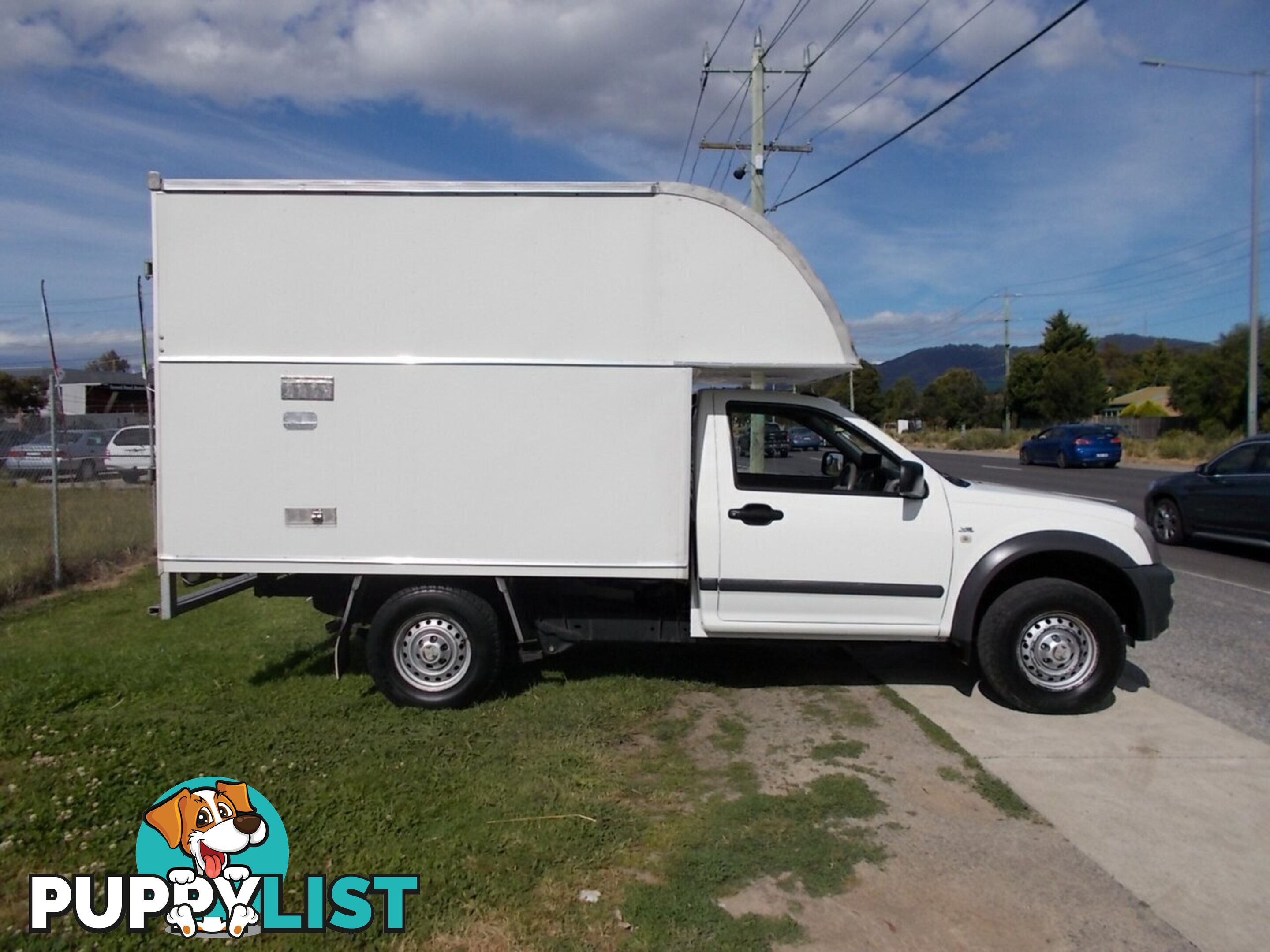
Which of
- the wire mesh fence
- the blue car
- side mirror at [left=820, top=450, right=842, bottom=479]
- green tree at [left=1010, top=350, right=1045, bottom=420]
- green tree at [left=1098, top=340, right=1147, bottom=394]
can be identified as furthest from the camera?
green tree at [left=1098, top=340, right=1147, bottom=394]

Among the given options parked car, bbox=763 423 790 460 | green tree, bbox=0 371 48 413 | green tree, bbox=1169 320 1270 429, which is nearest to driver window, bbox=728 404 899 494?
parked car, bbox=763 423 790 460

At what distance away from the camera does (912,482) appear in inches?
224

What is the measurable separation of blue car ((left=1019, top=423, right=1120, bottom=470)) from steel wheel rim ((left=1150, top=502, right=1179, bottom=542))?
19.2 m

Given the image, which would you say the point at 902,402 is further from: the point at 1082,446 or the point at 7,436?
the point at 7,436

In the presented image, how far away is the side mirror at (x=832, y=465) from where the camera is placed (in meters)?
6.57

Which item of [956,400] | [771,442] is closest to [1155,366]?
[956,400]

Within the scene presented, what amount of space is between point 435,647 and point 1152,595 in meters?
4.31

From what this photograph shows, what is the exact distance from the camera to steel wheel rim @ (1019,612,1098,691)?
18.9 ft

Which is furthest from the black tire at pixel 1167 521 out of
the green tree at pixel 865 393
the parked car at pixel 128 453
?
the green tree at pixel 865 393

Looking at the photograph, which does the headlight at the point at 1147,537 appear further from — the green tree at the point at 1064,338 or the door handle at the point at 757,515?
the green tree at the point at 1064,338

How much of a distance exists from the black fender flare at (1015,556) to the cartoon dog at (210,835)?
3.95 metres

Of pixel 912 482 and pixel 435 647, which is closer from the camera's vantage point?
pixel 912 482

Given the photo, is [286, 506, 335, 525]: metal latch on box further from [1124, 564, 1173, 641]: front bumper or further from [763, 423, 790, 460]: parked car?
[1124, 564, 1173, 641]: front bumper

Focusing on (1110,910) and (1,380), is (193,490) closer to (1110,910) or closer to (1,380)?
(1110,910)
